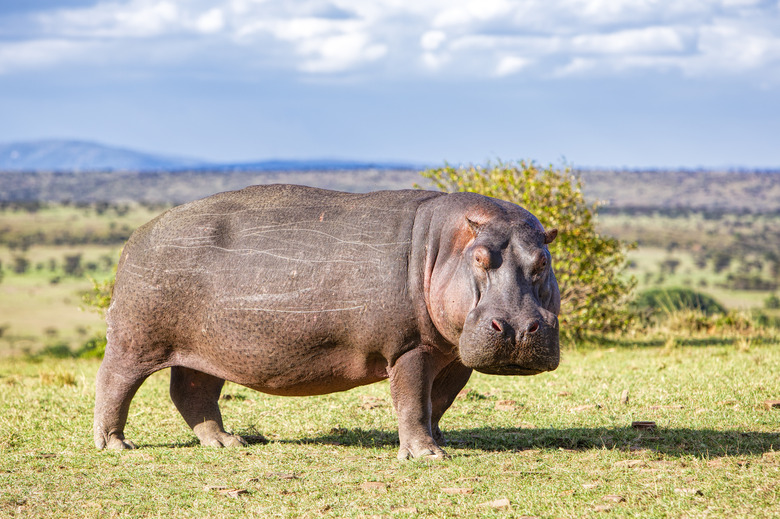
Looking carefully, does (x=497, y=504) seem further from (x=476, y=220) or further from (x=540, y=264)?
(x=476, y=220)

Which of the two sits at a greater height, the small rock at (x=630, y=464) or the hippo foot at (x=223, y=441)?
the small rock at (x=630, y=464)

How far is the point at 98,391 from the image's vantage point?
8062mm

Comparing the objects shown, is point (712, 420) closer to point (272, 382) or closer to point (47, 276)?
point (272, 382)

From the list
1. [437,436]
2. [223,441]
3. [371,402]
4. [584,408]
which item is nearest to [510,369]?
[437,436]

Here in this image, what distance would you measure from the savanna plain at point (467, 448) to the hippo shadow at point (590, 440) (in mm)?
25

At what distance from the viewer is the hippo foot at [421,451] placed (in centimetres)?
708

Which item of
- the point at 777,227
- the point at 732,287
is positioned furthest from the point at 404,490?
the point at 777,227

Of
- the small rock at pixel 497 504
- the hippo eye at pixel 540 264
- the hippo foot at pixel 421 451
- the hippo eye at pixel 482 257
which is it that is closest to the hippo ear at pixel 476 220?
the hippo eye at pixel 482 257

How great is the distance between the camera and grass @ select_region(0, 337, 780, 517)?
5.93 m

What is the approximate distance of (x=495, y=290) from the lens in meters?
6.49

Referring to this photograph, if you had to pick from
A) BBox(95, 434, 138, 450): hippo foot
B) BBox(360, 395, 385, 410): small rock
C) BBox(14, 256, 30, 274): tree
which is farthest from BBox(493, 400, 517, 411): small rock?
BBox(14, 256, 30, 274): tree

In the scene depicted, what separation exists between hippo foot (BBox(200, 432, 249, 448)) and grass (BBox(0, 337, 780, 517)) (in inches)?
6.4

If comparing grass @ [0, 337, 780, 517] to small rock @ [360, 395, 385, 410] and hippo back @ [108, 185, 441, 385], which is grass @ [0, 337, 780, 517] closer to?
small rock @ [360, 395, 385, 410]

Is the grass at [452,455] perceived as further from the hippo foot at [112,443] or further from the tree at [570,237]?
the tree at [570,237]
